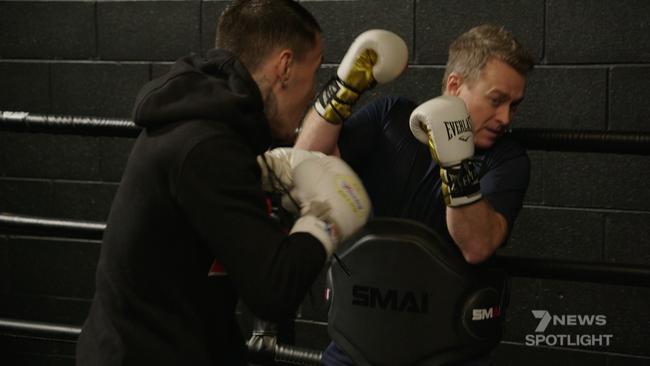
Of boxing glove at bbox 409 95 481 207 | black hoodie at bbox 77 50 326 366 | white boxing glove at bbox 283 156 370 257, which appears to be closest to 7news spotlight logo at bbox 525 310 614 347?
boxing glove at bbox 409 95 481 207

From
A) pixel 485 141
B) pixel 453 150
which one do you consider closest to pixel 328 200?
pixel 453 150

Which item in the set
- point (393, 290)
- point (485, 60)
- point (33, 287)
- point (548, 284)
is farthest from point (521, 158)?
point (33, 287)

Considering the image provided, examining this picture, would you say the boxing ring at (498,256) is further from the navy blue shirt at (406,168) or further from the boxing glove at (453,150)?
the boxing glove at (453,150)

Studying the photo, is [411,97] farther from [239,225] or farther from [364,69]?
[239,225]

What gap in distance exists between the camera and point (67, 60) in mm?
3453

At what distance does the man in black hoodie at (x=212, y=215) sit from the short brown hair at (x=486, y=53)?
622 mm

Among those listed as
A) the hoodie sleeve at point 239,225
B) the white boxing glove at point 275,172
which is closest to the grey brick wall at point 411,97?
the white boxing glove at point 275,172

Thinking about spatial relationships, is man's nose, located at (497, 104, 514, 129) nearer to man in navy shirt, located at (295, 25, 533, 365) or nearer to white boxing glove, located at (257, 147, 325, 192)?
man in navy shirt, located at (295, 25, 533, 365)

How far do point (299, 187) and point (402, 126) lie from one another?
25.5 inches

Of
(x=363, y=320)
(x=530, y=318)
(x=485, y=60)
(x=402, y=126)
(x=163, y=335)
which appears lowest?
(x=530, y=318)

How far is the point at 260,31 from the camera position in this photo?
1.55m

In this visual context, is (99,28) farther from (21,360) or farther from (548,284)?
(548,284)

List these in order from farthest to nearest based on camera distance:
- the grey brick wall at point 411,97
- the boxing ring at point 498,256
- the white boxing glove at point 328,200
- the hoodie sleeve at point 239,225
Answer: the grey brick wall at point 411,97
the boxing ring at point 498,256
the white boxing glove at point 328,200
the hoodie sleeve at point 239,225

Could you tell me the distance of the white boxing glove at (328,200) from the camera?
58.7 inches
